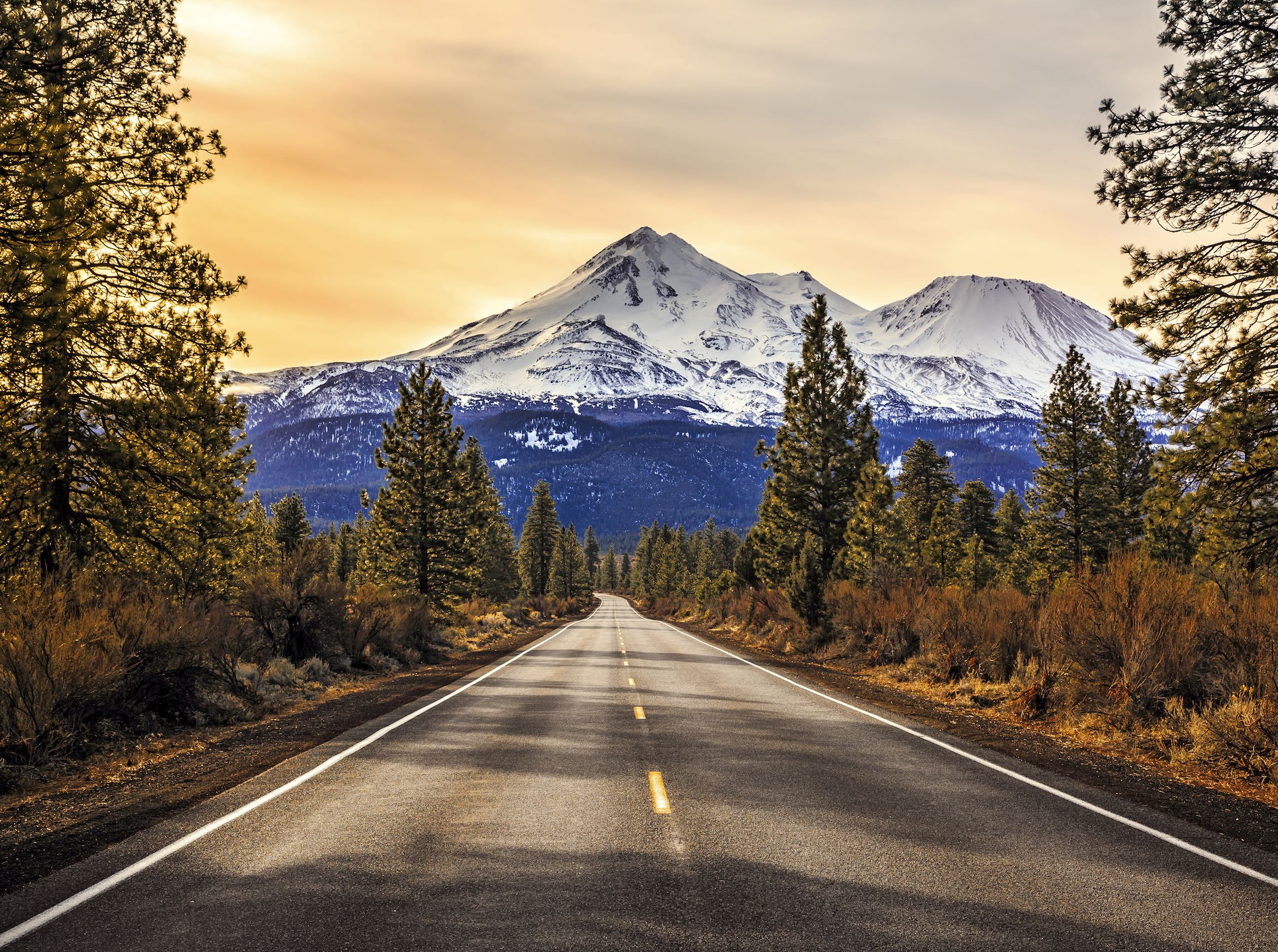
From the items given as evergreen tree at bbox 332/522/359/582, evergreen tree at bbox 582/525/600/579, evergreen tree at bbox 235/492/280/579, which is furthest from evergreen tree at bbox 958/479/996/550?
evergreen tree at bbox 582/525/600/579

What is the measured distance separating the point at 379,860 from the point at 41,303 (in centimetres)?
834

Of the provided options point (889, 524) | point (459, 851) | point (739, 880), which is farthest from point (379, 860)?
point (889, 524)

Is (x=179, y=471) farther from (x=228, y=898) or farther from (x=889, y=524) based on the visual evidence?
(x=889, y=524)

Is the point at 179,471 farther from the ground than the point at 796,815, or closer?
farther from the ground

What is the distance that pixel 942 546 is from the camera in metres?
45.2

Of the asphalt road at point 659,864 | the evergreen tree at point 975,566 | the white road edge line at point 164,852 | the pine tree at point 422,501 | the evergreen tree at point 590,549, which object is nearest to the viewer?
the asphalt road at point 659,864

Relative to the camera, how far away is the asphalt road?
4492mm

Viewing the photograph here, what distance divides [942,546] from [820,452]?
1548cm

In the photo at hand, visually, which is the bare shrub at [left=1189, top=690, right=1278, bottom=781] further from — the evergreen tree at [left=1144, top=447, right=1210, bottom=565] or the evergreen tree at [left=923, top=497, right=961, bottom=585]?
the evergreen tree at [left=923, top=497, right=961, bottom=585]

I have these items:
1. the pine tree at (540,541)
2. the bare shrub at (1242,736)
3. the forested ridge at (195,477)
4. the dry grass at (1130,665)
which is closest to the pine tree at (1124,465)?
the forested ridge at (195,477)

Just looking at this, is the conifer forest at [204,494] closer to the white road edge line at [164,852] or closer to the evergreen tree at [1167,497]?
the evergreen tree at [1167,497]

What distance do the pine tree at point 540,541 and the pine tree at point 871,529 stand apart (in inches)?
2167

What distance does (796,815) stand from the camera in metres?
6.95

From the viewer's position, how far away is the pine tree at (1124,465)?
40656 mm
